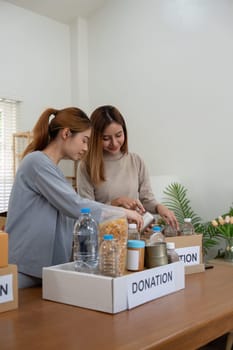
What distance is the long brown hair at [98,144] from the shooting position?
7.00ft

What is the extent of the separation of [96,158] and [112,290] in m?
1.08

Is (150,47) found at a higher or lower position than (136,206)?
higher

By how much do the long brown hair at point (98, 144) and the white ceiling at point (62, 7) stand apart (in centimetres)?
253

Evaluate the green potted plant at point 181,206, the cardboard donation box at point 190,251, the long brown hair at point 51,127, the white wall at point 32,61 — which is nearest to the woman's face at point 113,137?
Result: the long brown hair at point 51,127

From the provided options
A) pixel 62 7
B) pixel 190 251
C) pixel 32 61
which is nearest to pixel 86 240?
pixel 190 251

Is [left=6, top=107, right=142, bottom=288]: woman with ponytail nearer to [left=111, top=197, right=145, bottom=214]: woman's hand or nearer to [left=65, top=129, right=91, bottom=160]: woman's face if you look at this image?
[left=65, top=129, right=91, bottom=160]: woman's face

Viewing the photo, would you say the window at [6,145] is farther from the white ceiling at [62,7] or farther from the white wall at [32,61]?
the white ceiling at [62,7]

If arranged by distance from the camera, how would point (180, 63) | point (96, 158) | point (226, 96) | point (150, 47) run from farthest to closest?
point (150, 47) < point (180, 63) < point (226, 96) < point (96, 158)

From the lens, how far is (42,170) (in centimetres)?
151

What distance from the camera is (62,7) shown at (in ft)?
14.3

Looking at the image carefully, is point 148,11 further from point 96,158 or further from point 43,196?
point 43,196

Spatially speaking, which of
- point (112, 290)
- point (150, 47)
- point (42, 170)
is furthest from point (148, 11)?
point (112, 290)

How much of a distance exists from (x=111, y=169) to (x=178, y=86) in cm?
175

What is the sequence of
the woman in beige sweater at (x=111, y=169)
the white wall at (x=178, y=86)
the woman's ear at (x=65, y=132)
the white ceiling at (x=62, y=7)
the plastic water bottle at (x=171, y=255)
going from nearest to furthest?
the plastic water bottle at (x=171, y=255) < the woman's ear at (x=65, y=132) < the woman in beige sweater at (x=111, y=169) < the white wall at (x=178, y=86) < the white ceiling at (x=62, y=7)
